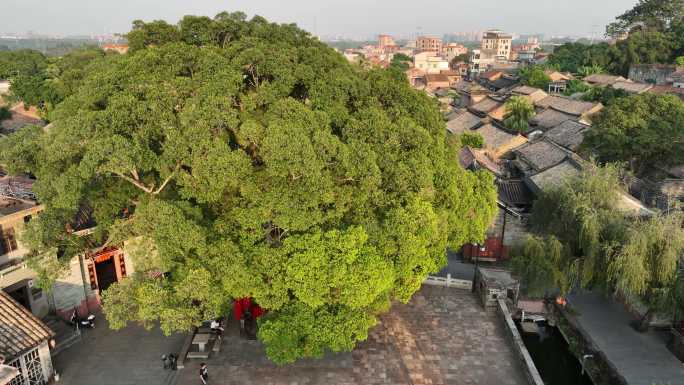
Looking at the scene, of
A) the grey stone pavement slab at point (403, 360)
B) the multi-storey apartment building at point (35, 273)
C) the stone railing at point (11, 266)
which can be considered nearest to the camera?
the grey stone pavement slab at point (403, 360)

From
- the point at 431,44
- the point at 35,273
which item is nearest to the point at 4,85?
the point at 35,273

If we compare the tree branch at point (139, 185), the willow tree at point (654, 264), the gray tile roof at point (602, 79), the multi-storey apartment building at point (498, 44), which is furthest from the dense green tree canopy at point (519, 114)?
the multi-storey apartment building at point (498, 44)

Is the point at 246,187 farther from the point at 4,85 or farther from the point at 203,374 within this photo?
the point at 4,85

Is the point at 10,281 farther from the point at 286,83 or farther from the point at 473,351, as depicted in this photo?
the point at 473,351

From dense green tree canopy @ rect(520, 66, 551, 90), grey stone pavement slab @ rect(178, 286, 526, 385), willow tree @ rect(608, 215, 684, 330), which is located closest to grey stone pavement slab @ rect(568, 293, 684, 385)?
willow tree @ rect(608, 215, 684, 330)

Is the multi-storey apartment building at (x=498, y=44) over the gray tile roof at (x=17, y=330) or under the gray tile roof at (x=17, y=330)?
over

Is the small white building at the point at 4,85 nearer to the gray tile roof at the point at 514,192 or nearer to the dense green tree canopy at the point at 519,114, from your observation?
the dense green tree canopy at the point at 519,114

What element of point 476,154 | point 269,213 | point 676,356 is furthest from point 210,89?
point 476,154
